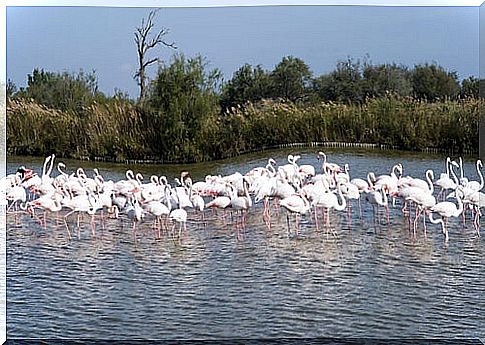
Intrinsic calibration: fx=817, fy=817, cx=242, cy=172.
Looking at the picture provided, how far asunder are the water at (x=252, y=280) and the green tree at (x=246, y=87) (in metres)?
0.71

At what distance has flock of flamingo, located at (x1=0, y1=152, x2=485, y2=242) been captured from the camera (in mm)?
5203

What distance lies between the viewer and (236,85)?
208 inches

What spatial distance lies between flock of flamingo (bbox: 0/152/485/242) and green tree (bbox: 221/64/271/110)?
1.45 ft

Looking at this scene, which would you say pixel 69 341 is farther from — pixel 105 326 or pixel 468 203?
pixel 468 203

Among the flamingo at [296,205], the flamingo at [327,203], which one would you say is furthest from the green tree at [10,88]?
the flamingo at [327,203]

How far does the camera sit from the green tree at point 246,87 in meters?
5.27

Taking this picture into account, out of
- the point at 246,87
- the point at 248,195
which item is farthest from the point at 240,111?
the point at 248,195

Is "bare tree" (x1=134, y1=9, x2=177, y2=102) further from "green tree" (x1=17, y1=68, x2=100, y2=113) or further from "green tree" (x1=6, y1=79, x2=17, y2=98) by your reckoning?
"green tree" (x1=6, y1=79, x2=17, y2=98)

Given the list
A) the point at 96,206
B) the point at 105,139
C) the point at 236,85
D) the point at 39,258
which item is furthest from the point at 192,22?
the point at 39,258

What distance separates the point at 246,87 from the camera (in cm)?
531

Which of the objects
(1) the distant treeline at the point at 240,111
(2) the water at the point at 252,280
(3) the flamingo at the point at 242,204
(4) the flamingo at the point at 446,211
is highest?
(1) the distant treeline at the point at 240,111

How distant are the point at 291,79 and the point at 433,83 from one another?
91cm

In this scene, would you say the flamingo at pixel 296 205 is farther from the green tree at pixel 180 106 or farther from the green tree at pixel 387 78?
the green tree at pixel 387 78

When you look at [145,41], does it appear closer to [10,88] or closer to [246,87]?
[246,87]
